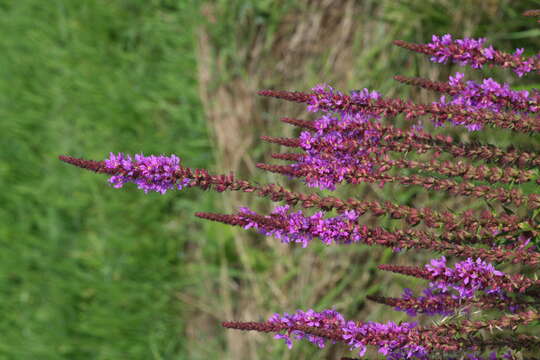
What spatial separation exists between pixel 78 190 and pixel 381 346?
3447 millimetres

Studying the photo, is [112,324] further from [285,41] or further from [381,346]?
[381,346]

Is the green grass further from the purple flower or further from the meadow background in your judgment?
the purple flower

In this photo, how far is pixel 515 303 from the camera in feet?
4.19

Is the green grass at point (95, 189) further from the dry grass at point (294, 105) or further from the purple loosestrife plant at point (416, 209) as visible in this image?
the purple loosestrife plant at point (416, 209)

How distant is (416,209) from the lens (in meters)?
1.34

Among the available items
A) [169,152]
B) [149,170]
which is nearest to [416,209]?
[149,170]

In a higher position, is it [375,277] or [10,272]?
[10,272]

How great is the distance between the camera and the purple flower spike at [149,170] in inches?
50.7

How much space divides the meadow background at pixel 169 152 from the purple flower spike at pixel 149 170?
1.85 metres

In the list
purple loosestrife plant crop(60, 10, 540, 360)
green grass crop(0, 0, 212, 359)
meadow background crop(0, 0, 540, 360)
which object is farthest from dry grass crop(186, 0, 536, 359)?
purple loosestrife plant crop(60, 10, 540, 360)

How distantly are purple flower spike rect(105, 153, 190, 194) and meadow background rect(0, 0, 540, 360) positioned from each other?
1854 mm

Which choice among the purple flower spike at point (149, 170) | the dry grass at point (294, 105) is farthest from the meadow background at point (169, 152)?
the purple flower spike at point (149, 170)

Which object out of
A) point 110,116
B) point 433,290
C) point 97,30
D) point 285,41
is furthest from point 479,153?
point 97,30

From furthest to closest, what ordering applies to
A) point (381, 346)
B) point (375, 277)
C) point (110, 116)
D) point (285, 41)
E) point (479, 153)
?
point (110, 116)
point (285, 41)
point (375, 277)
point (479, 153)
point (381, 346)
